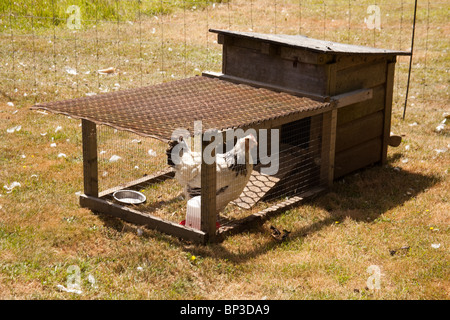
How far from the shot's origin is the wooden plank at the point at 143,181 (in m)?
6.50

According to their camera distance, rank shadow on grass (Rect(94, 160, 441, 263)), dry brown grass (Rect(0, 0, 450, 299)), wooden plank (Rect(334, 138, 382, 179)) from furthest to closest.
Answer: wooden plank (Rect(334, 138, 382, 179)), shadow on grass (Rect(94, 160, 441, 263)), dry brown grass (Rect(0, 0, 450, 299))

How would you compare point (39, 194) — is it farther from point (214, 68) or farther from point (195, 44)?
point (195, 44)

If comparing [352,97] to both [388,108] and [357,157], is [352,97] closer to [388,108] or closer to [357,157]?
[357,157]

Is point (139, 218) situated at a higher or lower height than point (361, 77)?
lower

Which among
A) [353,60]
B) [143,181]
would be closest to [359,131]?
[353,60]

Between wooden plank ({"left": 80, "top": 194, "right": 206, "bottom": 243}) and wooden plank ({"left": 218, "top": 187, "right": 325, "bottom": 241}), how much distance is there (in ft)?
0.81

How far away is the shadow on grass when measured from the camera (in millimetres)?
5438

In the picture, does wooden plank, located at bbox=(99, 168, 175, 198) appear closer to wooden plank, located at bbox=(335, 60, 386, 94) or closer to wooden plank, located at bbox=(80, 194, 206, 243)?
wooden plank, located at bbox=(80, 194, 206, 243)

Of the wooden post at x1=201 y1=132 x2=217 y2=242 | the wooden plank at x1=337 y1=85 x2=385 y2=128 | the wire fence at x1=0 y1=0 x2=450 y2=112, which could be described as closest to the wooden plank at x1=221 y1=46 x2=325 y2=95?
the wooden plank at x1=337 y1=85 x2=385 y2=128

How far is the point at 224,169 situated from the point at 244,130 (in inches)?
15.1

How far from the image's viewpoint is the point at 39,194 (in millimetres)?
6508

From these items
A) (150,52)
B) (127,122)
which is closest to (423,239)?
(127,122)

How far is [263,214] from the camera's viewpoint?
5992 millimetres

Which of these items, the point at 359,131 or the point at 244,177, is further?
the point at 359,131
